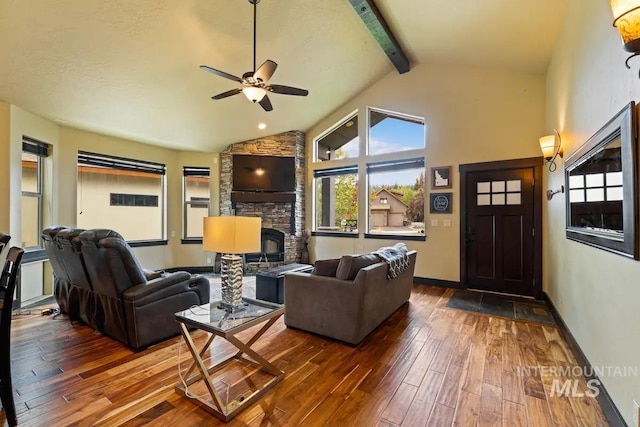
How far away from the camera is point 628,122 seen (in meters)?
1.59

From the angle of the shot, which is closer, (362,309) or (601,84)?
(601,84)

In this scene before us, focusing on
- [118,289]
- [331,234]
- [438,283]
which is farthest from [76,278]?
[438,283]

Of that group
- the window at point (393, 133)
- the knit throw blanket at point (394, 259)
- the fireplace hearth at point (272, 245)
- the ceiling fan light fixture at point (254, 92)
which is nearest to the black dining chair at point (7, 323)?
the ceiling fan light fixture at point (254, 92)

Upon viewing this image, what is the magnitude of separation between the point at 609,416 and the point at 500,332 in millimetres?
1413

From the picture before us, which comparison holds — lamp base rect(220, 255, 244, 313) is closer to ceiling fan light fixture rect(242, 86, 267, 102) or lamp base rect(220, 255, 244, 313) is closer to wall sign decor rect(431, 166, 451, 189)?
ceiling fan light fixture rect(242, 86, 267, 102)

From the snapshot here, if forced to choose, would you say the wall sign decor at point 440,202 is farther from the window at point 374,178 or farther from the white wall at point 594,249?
the white wall at point 594,249

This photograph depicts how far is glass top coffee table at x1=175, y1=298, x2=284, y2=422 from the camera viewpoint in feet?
6.21

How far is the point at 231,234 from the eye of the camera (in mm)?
2072

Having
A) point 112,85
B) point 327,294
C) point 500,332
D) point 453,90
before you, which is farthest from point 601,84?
point 112,85

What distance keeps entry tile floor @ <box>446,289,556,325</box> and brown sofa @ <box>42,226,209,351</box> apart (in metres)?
3.55

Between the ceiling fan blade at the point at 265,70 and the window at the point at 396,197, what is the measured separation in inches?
131

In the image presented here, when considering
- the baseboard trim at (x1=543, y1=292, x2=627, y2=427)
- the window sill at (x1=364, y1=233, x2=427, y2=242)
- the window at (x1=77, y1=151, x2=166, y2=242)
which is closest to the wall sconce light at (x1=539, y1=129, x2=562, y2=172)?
the baseboard trim at (x1=543, y1=292, x2=627, y2=427)

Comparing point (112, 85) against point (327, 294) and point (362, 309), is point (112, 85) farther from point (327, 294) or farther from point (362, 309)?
point (362, 309)

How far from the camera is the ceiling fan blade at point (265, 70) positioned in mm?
3002
